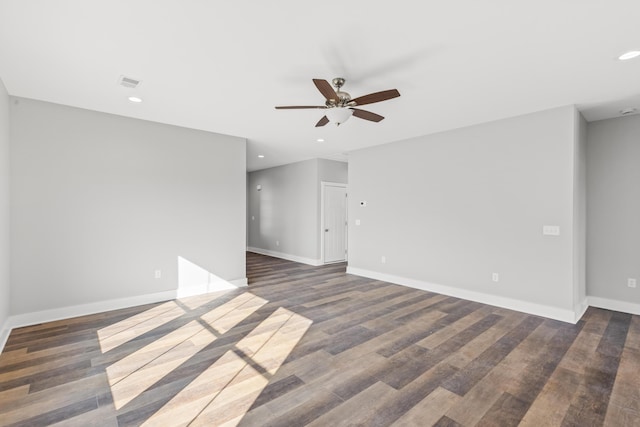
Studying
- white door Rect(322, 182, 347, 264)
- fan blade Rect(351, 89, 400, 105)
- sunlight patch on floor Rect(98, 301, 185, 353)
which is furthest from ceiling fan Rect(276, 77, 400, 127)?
white door Rect(322, 182, 347, 264)

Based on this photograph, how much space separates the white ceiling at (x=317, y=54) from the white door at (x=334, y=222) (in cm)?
359

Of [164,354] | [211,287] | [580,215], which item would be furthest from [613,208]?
[211,287]

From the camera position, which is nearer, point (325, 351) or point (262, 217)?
point (325, 351)

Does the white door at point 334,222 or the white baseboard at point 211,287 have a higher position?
the white door at point 334,222

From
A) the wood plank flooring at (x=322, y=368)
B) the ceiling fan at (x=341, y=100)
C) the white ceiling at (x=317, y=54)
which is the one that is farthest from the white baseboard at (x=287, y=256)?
the ceiling fan at (x=341, y=100)

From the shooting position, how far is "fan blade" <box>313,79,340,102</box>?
2.45 metres

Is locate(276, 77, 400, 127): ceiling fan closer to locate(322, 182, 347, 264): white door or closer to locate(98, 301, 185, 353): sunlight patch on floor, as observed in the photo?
locate(98, 301, 185, 353): sunlight patch on floor

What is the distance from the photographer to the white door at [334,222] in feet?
24.6

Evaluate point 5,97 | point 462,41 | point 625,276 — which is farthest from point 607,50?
point 5,97

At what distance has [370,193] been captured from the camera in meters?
6.10

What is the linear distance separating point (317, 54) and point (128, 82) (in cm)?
207

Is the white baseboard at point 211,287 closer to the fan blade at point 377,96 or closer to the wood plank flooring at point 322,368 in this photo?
the wood plank flooring at point 322,368

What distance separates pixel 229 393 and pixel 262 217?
6993mm

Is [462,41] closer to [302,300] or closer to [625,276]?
[302,300]
